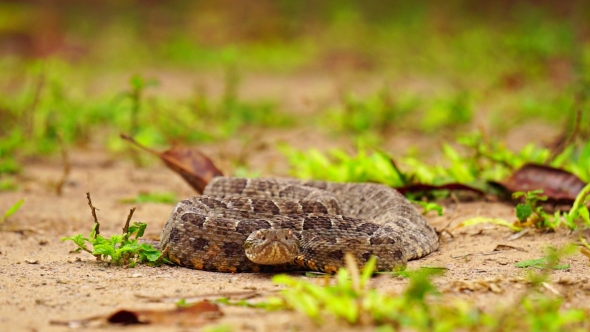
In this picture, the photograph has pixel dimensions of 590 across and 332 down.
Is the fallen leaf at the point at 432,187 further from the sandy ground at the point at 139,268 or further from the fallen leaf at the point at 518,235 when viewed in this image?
the fallen leaf at the point at 518,235

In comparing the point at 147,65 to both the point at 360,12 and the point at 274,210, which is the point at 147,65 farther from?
the point at 274,210

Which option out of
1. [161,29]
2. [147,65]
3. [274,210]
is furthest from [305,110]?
[161,29]

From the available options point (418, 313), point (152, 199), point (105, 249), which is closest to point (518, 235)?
point (418, 313)

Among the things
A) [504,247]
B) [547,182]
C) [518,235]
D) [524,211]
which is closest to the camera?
[504,247]

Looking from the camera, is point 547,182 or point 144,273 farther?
point 547,182

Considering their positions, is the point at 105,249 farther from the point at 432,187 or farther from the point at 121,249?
the point at 432,187

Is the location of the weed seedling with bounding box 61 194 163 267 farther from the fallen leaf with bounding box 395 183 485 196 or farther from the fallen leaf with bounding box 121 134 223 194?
the fallen leaf with bounding box 395 183 485 196
